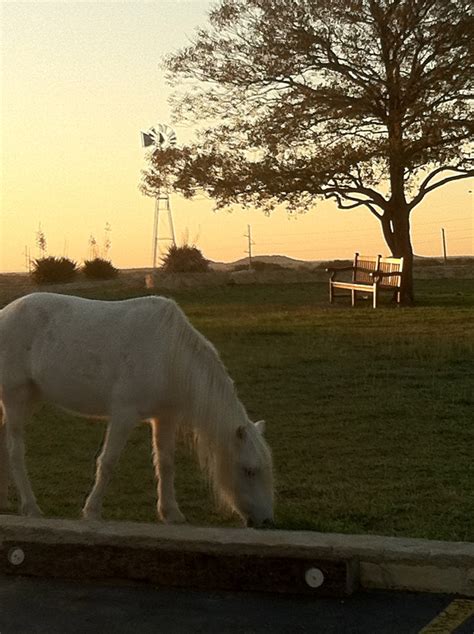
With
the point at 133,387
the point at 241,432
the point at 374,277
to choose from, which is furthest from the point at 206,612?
the point at 374,277

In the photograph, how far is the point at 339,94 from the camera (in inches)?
899

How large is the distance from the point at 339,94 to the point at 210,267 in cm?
1149

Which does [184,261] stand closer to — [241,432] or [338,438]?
[338,438]

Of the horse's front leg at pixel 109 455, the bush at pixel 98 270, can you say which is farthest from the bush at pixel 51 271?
the horse's front leg at pixel 109 455

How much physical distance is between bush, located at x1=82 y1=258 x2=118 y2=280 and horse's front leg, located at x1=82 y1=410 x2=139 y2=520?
2556 cm

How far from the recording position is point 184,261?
104 feet

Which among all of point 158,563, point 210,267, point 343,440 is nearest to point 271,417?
point 343,440

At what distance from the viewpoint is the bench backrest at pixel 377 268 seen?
21.9 metres

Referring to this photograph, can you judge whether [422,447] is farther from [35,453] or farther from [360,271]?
[360,271]

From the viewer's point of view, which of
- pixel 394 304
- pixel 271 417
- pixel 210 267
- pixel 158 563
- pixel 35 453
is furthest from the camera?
pixel 210 267

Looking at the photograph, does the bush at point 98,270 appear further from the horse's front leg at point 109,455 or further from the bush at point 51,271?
the horse's front leg at point 109,455

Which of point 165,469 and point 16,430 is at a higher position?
point 16,430

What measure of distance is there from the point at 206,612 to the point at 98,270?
27.4m

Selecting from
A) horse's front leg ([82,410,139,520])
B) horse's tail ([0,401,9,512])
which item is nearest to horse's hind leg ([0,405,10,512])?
horse's tail ([0,401,9,512])
